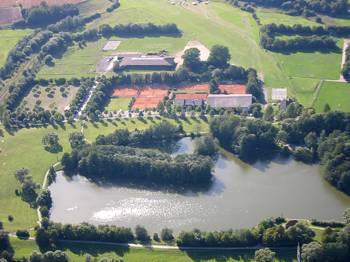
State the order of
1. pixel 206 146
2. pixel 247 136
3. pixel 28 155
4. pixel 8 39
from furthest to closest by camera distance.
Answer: pixel 8 39, pixel 28 155, pixel 206 146, pixel 247 136

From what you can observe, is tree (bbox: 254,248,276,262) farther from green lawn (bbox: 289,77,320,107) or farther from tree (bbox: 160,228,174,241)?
green lawn (bbox: 289,77,320,107)

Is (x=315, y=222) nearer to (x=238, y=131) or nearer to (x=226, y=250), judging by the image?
(x=226, y=250)

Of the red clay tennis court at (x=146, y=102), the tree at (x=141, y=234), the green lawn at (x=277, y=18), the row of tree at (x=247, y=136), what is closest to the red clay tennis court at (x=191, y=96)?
the red clay tennis court at (x=146, y=102)

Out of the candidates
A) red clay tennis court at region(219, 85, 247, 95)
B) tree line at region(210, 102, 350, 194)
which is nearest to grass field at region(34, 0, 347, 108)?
red clay tennis court at region(219, 85, 247, 95)

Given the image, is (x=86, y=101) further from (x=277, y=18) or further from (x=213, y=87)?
(x=277, y=18)

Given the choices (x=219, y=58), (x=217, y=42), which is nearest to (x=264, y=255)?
(x=219, y=58)

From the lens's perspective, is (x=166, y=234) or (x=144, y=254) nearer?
(x=144, y=254)

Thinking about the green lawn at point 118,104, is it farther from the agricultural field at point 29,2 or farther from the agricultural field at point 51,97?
the agricultural field at point 29,2
